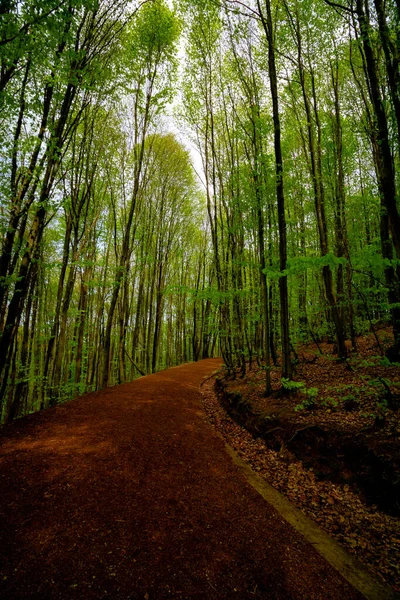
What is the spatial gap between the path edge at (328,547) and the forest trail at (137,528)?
13cm

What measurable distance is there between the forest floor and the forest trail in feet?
1.97

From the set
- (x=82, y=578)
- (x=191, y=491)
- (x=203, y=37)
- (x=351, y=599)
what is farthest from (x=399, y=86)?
(x=203, y=37)

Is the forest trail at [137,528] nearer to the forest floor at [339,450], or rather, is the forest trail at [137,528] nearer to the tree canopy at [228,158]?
the forest floor at [339,450]

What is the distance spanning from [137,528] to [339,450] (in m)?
3.06

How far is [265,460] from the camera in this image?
4656mm

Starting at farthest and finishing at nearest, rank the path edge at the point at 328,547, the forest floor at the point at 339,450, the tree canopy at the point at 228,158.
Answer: the tree canopy at the point at 228,158 < the forest floor at the point at 339,450 < the path edge at the point at 328,547

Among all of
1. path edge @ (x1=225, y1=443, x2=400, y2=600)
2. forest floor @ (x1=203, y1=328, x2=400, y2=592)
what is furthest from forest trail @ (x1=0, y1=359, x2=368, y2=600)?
forest floor @ (x1=203, y1=328, x2=400, y2=592)

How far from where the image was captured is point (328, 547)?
9.32 feet

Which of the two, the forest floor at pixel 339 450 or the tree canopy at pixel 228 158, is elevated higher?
the tree canopy at pixel 228 158

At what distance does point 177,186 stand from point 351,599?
1719 cm

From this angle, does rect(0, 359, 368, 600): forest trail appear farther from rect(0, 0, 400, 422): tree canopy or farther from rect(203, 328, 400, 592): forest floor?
rect(0, 0, 400, 422): tree canopy

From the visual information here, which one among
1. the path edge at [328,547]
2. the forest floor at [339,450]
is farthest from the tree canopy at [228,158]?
the path edge at [328,547]

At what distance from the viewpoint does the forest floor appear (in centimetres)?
299

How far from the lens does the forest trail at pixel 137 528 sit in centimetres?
207
